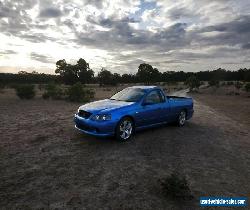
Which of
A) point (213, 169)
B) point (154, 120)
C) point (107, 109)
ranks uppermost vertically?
point (107, 109)

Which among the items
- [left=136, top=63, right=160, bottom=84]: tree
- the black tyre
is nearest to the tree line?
[left=136, top=63, right=160, bottom=84]: tree

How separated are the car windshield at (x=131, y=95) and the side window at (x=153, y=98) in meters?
0.25

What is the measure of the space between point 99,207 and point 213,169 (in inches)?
124

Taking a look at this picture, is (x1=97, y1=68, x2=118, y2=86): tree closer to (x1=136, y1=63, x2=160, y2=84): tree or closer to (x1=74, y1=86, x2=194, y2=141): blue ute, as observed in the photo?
(x1=136, y1=63, x2=160, y2=84): tree

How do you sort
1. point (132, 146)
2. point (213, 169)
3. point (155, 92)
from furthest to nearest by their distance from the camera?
point (155, 92), point (132, 146), point (213, 169)

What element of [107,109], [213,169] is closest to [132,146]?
[107,109]

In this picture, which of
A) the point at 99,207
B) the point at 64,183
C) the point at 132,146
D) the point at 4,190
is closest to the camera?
the point at 99,207

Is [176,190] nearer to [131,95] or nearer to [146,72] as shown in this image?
[131,95]

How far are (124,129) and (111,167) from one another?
86.2 inches

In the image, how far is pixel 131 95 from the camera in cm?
922

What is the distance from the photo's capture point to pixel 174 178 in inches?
195

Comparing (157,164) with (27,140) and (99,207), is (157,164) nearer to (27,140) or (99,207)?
(99,207)

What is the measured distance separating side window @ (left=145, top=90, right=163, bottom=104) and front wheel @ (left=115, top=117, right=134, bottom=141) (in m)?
1.09

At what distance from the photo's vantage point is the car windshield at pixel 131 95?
29.3ft
